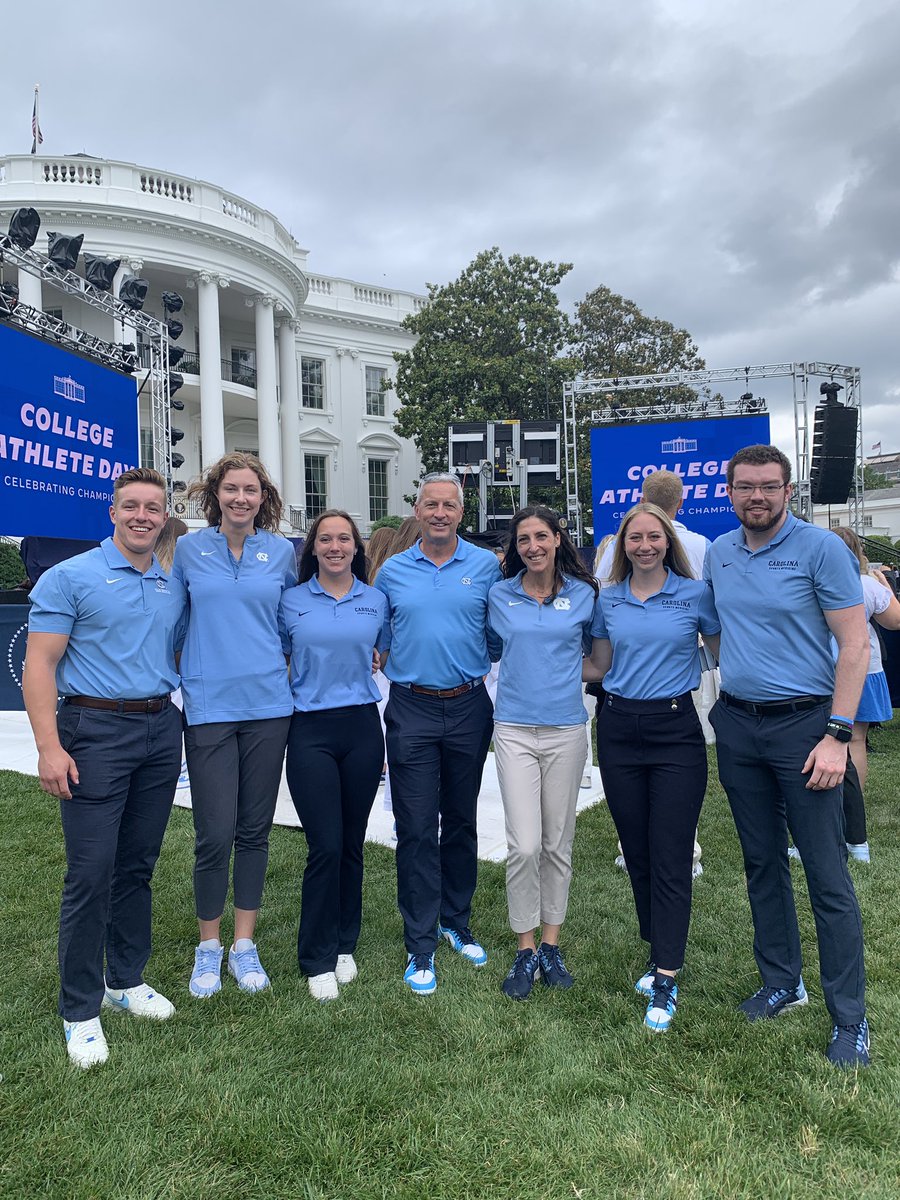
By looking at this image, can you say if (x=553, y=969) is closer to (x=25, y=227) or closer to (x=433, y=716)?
(x=433, y=716)

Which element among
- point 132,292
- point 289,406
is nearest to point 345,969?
point 132,292

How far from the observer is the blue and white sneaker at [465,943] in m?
3.51

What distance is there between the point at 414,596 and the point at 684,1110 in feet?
6.74

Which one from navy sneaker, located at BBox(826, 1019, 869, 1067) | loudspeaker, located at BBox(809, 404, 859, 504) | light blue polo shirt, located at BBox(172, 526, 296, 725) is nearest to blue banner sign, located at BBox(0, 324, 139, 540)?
light blue polo shirt, located at BBox(172, 526, 296, 725)

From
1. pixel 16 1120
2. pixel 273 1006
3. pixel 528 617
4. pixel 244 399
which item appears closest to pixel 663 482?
pixel 528 617

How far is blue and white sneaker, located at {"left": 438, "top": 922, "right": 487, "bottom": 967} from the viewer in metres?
3.51

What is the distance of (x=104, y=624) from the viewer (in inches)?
110

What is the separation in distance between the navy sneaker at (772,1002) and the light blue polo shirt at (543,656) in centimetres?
124

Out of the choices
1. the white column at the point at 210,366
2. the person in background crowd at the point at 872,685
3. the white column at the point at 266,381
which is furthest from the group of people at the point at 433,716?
the white column at the point at 266,381

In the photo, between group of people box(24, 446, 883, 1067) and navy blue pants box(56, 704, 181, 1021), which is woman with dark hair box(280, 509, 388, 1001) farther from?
navy blue pants box(56, 704, 181, 1021)

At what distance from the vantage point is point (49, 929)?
383 centimetres

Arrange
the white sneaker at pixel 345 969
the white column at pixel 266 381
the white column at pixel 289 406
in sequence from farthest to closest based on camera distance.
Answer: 1. the white column at pixel 289 406
2. the white column at pixel 266 381
3. the white sneaker at pixel 345 969

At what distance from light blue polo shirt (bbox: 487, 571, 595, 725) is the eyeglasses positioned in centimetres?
74

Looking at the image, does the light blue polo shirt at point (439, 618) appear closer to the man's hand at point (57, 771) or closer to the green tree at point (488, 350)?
the man's hand at point (57, 771)
